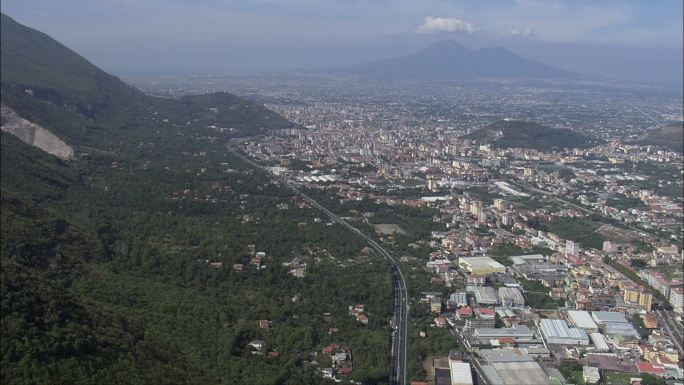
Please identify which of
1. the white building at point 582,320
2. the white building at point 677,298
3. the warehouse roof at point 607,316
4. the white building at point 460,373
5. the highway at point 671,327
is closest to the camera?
the white building at point 460,373

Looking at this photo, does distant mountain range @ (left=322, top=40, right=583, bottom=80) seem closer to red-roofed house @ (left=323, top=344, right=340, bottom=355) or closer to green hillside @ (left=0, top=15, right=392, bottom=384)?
green hillside @ (left=0, top=15, right=392, bottom=384)

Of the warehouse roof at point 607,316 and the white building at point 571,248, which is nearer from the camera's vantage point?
the warehouse roof at point 607,316

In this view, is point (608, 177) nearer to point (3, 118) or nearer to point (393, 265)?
point (393, 265)

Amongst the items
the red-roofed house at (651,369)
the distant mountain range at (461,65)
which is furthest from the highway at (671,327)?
the distant mountain range at (461,65)

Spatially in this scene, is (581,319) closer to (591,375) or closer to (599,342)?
(599,342)

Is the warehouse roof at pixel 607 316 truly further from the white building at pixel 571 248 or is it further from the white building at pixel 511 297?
the white building at pixel 571 248

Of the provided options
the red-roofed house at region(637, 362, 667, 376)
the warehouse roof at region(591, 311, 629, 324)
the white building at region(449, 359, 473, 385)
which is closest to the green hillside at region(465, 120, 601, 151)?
the warehouse roof at region(591, 311, 629, 324)

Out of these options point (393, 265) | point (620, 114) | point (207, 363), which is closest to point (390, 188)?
point (393, 265)
